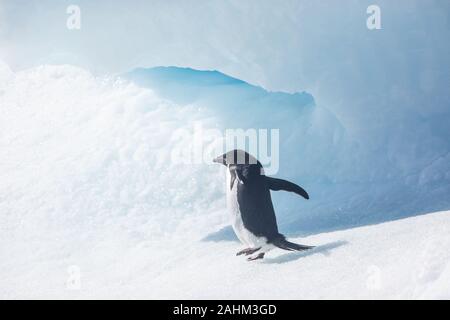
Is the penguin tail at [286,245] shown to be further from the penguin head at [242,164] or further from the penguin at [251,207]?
the penguin head at [242,164]

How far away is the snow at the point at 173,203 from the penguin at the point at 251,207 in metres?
0.08

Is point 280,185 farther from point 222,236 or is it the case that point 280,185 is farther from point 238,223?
point 222,236

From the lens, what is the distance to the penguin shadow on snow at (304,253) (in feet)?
9.25

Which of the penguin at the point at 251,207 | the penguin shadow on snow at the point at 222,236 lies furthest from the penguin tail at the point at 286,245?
the penguin shadow on snow at the point at 222,236

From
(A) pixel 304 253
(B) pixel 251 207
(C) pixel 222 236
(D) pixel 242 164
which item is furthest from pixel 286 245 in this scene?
(C) pixel 222 236

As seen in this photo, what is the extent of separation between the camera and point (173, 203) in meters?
4.05

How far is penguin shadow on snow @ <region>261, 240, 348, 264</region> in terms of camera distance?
282 centimetres

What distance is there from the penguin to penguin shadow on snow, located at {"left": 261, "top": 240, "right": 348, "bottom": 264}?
0.11ft

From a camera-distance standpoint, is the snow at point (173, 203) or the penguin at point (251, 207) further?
the penguin at point (251, 207)

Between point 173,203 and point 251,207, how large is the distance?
4.19 feet

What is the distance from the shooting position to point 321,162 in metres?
4.25

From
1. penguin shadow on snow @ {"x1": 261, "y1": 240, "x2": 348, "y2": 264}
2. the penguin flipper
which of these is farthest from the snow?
the penguin flipper

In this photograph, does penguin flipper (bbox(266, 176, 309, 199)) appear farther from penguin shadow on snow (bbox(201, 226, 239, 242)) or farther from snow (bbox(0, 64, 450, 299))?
penguin shadow on snow (bbox(201, 226, 239, 242))
